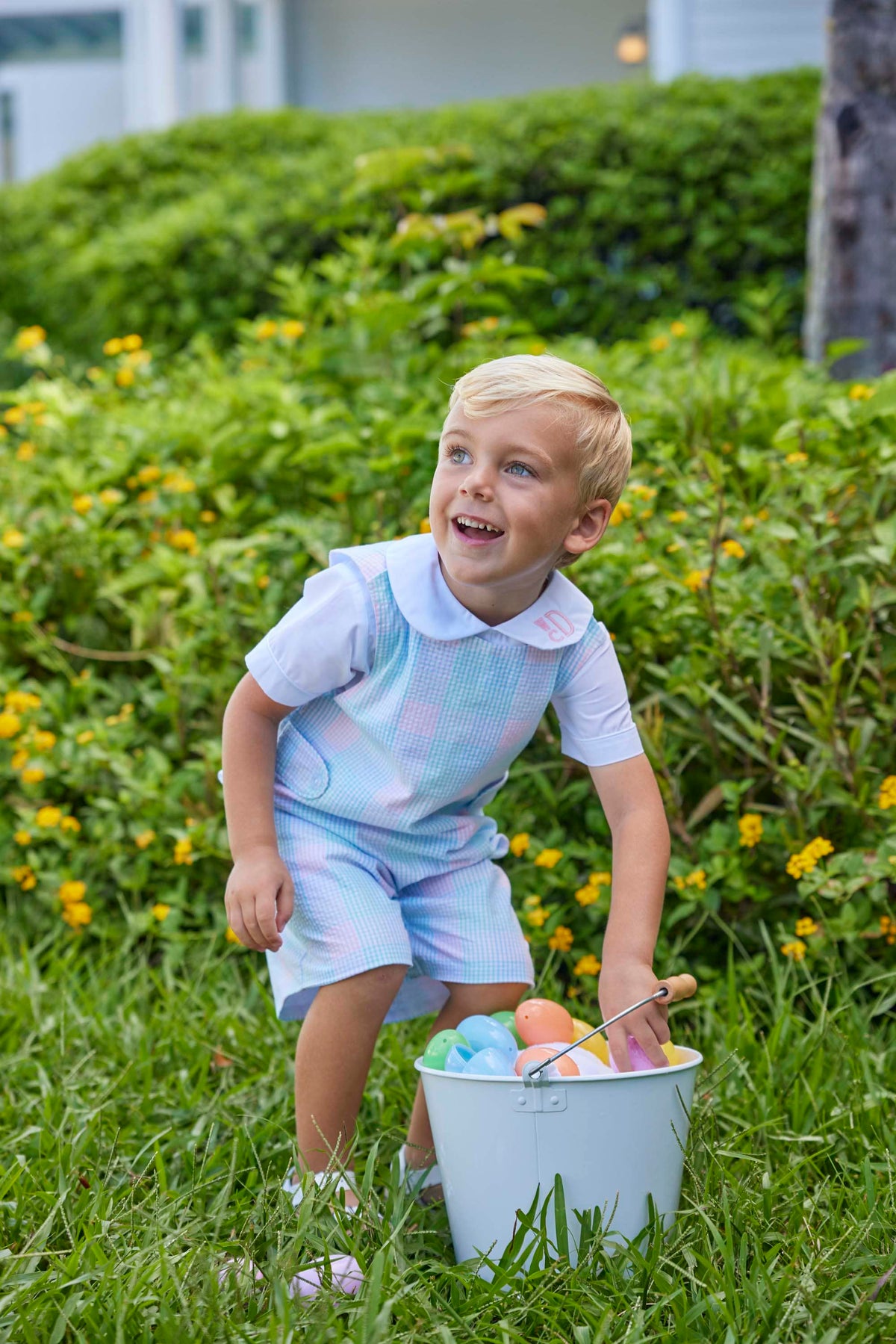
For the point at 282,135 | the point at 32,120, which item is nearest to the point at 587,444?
the point at 282,135

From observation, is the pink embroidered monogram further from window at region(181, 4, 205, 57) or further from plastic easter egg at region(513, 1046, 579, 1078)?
window at region(181, 4, 205, 57)

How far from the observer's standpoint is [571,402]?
5.35ft

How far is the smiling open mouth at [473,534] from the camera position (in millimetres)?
1630

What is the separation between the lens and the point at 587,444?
1646 millimetres

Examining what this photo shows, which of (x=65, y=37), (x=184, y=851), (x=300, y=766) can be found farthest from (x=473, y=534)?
(x=65, y=37)

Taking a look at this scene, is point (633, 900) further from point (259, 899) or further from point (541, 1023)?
point (259, 899)

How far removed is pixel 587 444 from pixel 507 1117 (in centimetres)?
82

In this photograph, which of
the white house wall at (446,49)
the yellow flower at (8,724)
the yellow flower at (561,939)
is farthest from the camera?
the white house wall at (446,49)

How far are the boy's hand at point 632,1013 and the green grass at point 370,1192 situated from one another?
20 cm


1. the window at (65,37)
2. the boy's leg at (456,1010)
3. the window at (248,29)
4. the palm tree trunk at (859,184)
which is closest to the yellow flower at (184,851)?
the boy's leg at (456,1010)

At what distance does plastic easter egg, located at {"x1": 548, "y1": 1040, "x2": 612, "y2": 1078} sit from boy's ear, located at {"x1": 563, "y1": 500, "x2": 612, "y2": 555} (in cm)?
62

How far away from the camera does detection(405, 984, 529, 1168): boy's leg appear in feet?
5.96

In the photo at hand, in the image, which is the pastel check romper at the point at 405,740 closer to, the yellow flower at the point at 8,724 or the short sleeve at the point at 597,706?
the short sleeve at the point at 597,706

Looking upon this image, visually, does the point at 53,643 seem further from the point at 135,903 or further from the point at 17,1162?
the point at 17,1162
